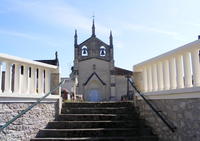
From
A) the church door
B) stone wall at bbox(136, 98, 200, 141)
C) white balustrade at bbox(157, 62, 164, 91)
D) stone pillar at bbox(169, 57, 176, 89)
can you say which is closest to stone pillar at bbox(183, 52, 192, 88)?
stone wall at bbox(136, 98, 200, 141)

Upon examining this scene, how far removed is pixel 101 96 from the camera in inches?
1399

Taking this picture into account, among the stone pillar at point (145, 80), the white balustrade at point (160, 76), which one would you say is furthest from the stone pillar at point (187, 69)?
the stone pillar at point (145, 80)

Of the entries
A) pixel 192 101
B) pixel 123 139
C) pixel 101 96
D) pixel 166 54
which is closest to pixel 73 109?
pixel 123 139

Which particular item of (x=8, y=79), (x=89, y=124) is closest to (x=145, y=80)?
(x=89, y=124)

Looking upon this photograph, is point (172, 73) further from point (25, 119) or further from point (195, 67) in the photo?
point (25, 119)

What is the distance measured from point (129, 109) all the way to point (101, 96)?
93.6 ft

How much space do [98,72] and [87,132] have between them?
32.4 meters

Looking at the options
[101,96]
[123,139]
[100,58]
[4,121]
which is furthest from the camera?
[100,58]

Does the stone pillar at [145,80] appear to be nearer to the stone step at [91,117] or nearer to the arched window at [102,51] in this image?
the stone step at [91,117]

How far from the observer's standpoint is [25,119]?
5.20m

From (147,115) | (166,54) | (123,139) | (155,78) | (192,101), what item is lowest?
(123,139)

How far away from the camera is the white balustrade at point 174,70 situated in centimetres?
409

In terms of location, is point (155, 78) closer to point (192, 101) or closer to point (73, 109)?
point (192, 101)

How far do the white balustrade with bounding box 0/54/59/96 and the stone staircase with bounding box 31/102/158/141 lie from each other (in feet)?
3.17
